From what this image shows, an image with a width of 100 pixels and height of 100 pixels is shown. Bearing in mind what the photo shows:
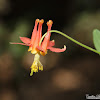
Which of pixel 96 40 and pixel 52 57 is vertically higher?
pixel 52 57

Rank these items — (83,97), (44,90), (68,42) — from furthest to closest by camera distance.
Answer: (68,42) < (44,90) < (83,97)

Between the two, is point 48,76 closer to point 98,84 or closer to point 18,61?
point 18,61

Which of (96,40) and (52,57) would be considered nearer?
(96,40)

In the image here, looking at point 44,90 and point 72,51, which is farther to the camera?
point 72,51

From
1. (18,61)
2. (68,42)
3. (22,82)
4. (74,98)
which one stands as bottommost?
(74,98)

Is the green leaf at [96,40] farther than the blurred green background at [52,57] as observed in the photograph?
No

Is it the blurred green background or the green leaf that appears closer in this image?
the green leaf

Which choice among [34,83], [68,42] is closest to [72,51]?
[68,42]

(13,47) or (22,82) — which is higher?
(13,47)
